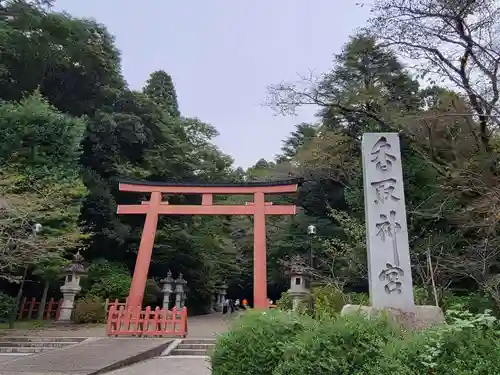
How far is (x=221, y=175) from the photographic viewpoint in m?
28.1

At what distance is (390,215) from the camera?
6.21 metres

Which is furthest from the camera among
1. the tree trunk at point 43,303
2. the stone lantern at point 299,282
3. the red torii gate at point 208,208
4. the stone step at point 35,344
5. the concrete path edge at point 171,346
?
the tree trunk at point 43,303

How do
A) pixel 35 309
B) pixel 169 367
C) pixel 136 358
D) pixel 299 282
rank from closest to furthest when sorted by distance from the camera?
1. pixel 169 367
2. pixel 136 358
3. pixel 299 282
4. pixel 35 309

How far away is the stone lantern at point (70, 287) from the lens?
14711mm

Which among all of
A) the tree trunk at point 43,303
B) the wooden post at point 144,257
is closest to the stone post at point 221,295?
the tree trunk at point 43,303

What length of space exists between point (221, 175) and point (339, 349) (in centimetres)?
2519

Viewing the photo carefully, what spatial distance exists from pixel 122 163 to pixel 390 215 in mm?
16715

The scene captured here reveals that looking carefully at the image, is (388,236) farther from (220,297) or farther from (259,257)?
(220,297)

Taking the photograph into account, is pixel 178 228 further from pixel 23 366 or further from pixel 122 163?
pixel 23 366

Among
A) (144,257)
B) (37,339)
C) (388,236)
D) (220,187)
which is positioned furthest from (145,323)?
(388,236)

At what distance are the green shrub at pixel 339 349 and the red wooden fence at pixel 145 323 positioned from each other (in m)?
8.83

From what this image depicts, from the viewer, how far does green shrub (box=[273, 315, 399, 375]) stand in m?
3.09

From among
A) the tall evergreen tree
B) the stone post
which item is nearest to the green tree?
the tall evergreen tree

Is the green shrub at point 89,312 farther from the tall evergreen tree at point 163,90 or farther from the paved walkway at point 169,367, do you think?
the tall evergreen tree at point 163,90
